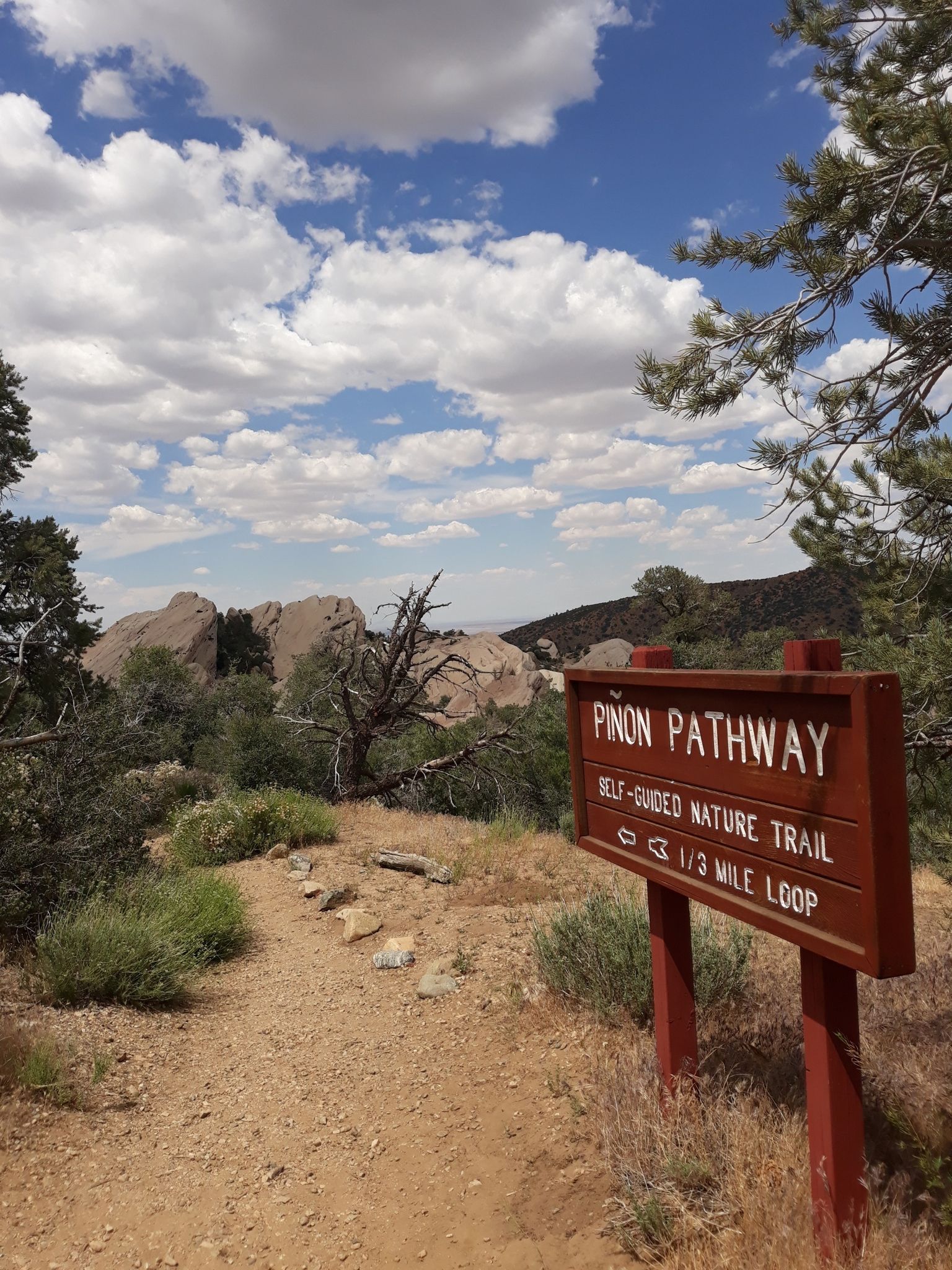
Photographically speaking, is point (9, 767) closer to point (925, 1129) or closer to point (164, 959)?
point (164, 959)

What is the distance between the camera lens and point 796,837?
97.9 inches

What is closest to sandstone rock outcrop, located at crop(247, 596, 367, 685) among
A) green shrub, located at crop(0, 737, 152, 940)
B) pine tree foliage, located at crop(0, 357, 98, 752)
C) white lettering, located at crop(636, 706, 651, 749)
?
pine tree foliage, located at crop(0, 357, 98, 752)

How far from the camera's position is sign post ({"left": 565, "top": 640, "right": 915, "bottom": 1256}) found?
7.22ft

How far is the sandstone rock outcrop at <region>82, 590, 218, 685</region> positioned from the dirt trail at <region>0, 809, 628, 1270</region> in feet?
170

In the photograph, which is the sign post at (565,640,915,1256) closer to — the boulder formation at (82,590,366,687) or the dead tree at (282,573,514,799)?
the dead tree at (282,573,514,799)

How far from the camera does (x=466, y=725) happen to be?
2148 centimetres

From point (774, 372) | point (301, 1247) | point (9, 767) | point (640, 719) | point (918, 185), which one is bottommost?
point (301, 1247)

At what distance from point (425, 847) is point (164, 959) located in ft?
13.9

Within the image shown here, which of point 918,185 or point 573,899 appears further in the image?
point 573,899

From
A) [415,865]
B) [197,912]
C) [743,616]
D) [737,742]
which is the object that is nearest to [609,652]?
[743,616]

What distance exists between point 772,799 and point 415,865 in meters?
6.61

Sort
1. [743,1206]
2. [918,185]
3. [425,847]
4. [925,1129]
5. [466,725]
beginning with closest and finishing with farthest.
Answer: [743,1206]
[925,1129]
[918,185]
[425,847]
[466,725]

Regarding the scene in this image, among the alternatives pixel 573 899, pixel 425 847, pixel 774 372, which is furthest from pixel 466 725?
pixel 774 372

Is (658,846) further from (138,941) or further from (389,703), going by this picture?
(389,703)
